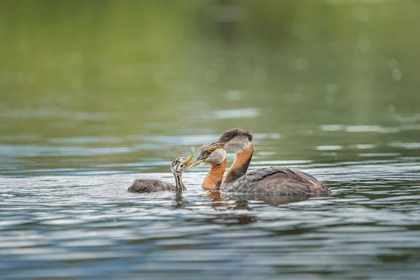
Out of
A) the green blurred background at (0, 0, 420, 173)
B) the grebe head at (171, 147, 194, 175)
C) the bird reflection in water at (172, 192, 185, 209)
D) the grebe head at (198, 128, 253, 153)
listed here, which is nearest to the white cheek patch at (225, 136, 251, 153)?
the grebe head at (198, 128, 253, 153)

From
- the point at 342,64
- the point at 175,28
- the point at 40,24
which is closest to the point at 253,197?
the point at 342,64

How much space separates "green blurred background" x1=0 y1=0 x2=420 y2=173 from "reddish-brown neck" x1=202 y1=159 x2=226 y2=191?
3.10 m

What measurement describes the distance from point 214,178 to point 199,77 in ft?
75.0

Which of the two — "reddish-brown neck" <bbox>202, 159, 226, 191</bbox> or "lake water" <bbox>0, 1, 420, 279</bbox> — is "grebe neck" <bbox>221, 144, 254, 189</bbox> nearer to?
"reddish-brown neck" <bbox>202, 159, 226, 191</bbox>

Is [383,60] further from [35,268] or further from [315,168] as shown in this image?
[35,268]

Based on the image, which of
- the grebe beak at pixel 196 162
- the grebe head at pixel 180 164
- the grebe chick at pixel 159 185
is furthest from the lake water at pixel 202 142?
the grebe beak at pixel 196 162

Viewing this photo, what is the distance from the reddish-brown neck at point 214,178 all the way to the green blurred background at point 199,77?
3.10 metres

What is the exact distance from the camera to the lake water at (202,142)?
28.3ft

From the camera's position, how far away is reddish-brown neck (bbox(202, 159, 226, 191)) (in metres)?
13.8

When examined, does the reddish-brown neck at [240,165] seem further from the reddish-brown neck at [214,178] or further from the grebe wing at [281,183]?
the grebe wing at [281,183]

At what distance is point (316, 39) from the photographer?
50.6 m

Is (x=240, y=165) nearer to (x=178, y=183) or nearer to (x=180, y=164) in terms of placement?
(x=180, y=164)

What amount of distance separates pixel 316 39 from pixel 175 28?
11.9 m

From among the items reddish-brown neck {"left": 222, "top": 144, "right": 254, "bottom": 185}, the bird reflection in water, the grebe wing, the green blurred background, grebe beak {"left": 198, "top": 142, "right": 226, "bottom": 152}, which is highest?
the green blurred background
